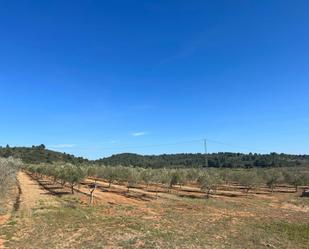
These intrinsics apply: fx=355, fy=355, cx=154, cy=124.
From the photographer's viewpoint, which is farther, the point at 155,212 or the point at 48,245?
the point at 155,212

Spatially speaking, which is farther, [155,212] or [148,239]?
[155,212]

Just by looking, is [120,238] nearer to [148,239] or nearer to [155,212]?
[148,239]

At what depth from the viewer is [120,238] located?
88.9 feet

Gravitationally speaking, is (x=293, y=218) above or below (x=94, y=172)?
below

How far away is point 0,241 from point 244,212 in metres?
28.6

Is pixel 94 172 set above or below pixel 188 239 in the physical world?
above

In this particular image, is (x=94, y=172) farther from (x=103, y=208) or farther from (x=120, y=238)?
(x=120, y=238)

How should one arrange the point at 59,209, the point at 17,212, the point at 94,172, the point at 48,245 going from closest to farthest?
the point at 48,245
the point at 17,212
the point at 59,209
the point at 94,172

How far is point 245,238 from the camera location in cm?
2805

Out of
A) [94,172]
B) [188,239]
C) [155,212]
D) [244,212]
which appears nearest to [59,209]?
[155,212]

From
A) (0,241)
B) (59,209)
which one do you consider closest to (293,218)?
(59,209)

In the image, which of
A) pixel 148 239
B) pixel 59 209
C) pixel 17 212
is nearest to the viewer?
pixel 148 239

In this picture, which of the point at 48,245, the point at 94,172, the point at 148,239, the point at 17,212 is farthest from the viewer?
the point at 94,172

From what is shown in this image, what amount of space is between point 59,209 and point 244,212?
72.6ft
